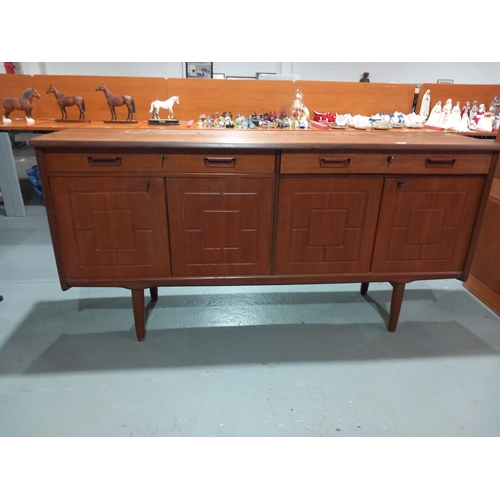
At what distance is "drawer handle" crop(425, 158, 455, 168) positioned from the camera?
1.56 m

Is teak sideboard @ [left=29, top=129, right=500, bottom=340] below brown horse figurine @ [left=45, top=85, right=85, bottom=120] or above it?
below

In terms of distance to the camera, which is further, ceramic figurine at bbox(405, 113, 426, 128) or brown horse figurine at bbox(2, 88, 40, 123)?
ceramic figurine at bbox(405, 113, 426, 128)

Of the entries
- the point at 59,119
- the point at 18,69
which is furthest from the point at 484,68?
the point at 18,69

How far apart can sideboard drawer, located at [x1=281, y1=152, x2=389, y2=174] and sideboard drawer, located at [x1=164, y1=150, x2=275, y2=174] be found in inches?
3.0

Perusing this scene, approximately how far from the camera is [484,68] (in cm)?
651

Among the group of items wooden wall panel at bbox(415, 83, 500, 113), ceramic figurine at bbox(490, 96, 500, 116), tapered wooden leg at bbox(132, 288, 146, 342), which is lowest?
tapered wooden leg at bbox(132, 288, 146, 342)

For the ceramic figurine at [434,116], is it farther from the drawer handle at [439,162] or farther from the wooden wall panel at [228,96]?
the drawer handle at [439,162]

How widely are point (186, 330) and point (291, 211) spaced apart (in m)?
0.85

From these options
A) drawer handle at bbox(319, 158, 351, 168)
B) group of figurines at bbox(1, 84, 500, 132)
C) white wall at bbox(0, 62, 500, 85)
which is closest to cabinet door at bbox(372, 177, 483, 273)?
drawer handle at bbox(319, 158, 351, 168)

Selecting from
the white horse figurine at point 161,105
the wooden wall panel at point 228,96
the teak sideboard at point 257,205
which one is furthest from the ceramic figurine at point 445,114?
the white horse figurine at point 161,105

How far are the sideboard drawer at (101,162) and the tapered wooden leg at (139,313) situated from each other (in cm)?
57

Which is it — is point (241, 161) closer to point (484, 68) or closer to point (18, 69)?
point (18, 69)

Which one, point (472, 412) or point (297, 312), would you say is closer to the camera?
point (472, 412)

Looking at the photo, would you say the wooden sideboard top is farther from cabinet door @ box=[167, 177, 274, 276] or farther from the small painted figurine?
the small painted figurine
